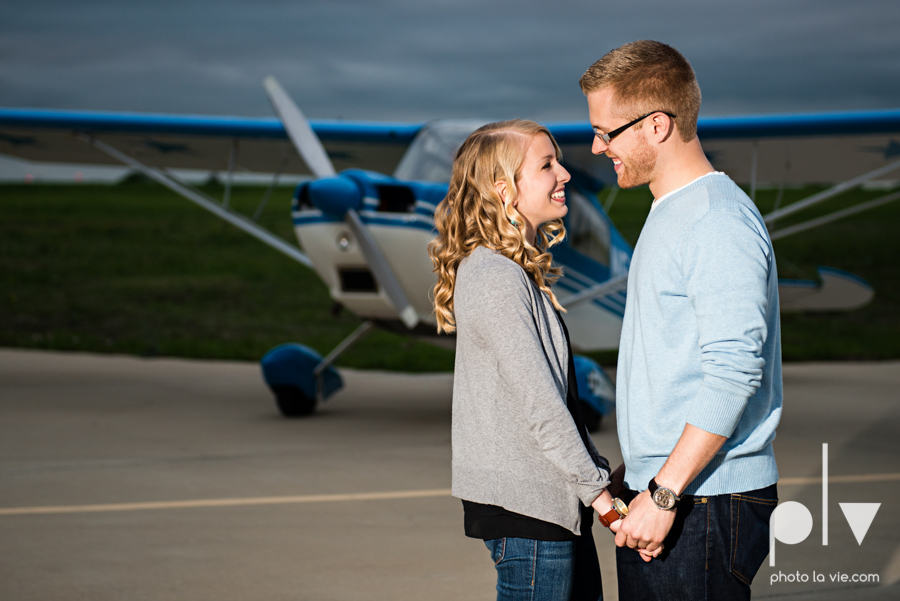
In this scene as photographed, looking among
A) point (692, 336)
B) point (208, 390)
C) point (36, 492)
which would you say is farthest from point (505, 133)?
point (208, 390)

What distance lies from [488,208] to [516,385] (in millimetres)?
363

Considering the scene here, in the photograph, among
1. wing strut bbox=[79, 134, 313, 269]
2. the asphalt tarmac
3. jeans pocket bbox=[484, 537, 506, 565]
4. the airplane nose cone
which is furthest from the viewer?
wing strut bbox=[79, 134, 313, 269]

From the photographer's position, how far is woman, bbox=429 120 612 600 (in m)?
1.50

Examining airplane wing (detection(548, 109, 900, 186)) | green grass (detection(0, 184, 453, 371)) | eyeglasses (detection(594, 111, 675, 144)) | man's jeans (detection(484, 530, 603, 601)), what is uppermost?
airplane wing (detection(548, 109, 900, 186))

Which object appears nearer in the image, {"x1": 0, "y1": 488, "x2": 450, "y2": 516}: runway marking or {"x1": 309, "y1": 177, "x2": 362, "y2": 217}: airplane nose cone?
{"x1": 0, "y1": 488, "x2": 450, "y2": 516}: runway marking

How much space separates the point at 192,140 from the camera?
863 centimetres

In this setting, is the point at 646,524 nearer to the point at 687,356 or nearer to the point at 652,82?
the point at 687,356

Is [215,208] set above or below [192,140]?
below

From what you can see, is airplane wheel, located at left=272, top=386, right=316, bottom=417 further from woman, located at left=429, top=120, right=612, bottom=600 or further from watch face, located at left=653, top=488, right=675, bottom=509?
watch face, located at left=653, top=488, right=675, bottom=509

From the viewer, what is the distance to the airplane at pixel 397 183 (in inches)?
227

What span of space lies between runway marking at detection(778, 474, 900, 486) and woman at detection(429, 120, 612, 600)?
10.8 ft

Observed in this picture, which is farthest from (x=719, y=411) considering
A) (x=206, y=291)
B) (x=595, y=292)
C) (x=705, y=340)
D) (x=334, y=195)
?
(x=206, y=291)

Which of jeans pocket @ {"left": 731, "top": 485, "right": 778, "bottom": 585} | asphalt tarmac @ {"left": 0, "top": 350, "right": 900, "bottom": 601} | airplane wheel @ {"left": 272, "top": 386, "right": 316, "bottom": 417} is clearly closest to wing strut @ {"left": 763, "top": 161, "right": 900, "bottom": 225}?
asphalt tarmac @ {"left": 0, "top": 350, "right": 900, "bottom": 601}

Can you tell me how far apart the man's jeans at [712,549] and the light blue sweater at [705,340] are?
31mm
